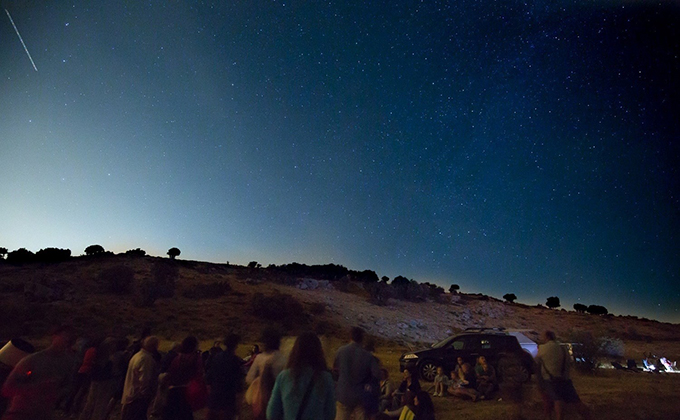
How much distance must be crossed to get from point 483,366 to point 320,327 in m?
21.8

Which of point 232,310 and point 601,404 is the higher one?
point 232,310

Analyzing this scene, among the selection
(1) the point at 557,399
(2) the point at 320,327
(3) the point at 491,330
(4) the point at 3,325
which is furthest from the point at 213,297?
(1) the point at 557,399

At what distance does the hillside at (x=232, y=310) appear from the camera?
2695 cm

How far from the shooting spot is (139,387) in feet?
19.2

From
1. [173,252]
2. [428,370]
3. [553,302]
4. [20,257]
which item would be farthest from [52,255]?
[553,302]

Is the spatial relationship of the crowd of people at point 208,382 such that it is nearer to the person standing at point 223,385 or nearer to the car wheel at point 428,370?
the person standing at point 223,385

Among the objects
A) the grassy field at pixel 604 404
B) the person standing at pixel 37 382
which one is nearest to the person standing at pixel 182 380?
the person standing at pixel 37 382

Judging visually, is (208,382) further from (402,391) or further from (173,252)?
(173,252)

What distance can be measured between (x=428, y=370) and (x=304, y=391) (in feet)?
35.6

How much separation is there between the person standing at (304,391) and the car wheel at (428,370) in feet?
34.8

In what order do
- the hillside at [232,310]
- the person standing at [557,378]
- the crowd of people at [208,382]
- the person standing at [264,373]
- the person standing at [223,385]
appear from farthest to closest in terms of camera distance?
the hillside at [232,310] < the person standing at [557,378] < the person standing at [223,385] < the person standing at [264,373] < the crowd of people at [208,382]

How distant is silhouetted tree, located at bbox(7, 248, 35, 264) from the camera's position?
45.5 metres

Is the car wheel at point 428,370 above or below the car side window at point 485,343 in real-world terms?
below

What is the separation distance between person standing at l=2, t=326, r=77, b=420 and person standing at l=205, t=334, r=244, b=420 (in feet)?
5.51
